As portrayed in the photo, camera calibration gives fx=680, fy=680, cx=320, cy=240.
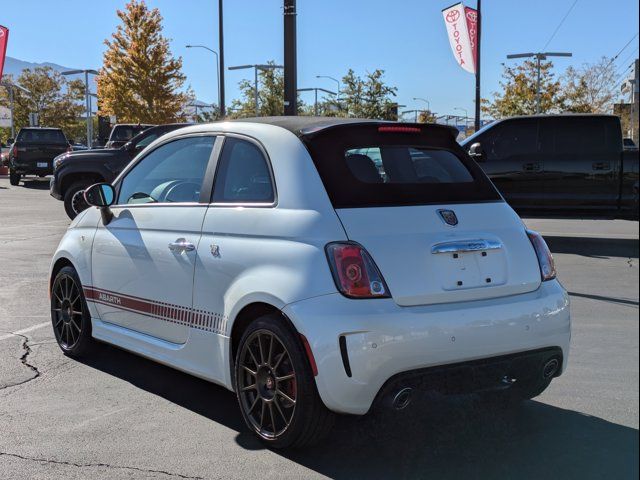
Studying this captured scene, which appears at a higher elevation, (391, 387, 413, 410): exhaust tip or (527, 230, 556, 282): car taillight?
(527, 230, 556, 282): car taillight

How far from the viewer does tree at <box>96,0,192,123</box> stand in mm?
50344

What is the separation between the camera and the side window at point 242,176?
3840 mm

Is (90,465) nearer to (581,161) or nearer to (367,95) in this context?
(581,161)

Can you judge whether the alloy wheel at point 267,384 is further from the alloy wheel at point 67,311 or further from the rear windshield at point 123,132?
the rear windshield at point 123,132

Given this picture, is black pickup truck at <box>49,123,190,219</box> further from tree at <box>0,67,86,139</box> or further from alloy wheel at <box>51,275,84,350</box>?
tree at <box>0,67,86,139</box>

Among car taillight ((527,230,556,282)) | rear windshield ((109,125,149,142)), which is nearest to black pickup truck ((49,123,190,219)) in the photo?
rear windshield ((109,125,149,142))

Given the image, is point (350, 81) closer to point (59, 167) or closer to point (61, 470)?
point (59, 167)

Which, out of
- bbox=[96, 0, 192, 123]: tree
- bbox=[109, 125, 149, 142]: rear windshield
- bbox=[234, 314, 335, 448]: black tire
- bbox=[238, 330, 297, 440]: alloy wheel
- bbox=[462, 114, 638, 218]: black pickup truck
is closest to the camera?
bbox=[234, 314, 335, 448]: black tire

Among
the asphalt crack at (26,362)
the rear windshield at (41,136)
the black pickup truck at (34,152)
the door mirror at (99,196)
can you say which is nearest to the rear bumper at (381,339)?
the door mirror at (99,196)

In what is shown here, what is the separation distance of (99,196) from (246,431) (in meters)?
2.09

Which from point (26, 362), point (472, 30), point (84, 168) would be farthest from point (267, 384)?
point (472, 30)

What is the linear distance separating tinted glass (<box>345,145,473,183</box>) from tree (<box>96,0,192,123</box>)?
49.0 m

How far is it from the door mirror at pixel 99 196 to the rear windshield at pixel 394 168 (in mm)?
1902

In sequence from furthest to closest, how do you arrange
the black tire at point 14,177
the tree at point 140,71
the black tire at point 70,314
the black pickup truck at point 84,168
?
the tree at point 140,71 < the black tire at point 14,177 < the black pickup truck at point 84,168 < the black tire at point 70,314
